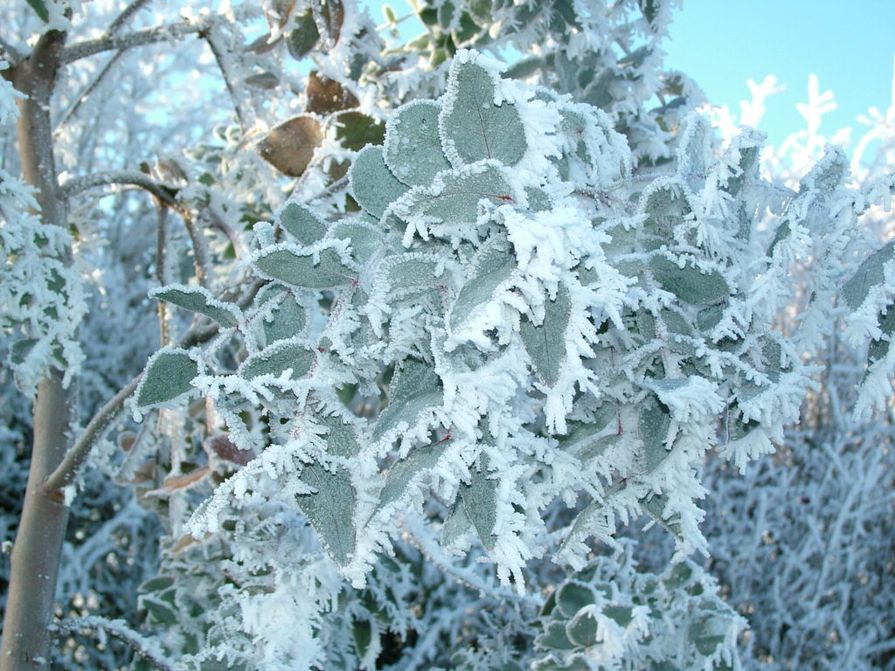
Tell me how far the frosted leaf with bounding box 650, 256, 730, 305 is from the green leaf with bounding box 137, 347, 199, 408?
35 cm

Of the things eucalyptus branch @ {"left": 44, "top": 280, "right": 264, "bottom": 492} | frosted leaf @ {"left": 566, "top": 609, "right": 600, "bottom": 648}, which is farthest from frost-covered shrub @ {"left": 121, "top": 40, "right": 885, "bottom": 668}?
frosted leaf @ {"left": 566, "top": 609, "right": 600, "bottom": 648}

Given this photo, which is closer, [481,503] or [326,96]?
[481,503]

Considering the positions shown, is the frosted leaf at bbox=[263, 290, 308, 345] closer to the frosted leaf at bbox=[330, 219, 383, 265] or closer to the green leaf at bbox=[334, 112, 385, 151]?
the frosted leaf at bbox=[330, 219, 383, 265]

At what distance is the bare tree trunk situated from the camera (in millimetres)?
1108

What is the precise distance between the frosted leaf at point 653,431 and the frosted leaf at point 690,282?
0.08 m

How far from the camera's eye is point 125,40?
4.10ft

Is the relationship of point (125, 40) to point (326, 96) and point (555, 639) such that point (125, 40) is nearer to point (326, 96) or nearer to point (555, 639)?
point (326, 96)

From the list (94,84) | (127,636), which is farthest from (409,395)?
(94,84)

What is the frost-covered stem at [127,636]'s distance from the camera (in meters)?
1.10

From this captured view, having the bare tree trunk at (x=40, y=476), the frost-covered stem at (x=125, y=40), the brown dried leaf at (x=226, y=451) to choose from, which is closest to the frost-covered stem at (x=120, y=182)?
the bare tree trunk at (x=40, y=476)

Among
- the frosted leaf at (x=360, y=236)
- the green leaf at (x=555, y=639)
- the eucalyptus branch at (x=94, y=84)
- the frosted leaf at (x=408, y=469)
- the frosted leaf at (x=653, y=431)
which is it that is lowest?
the green leaf at (x=555, y=639)

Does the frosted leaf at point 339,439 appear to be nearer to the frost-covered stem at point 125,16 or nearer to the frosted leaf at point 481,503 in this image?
the frosted leaf at point 481,503

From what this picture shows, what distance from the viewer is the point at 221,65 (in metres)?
1.32

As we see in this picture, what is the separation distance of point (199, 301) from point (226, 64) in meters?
0.87
